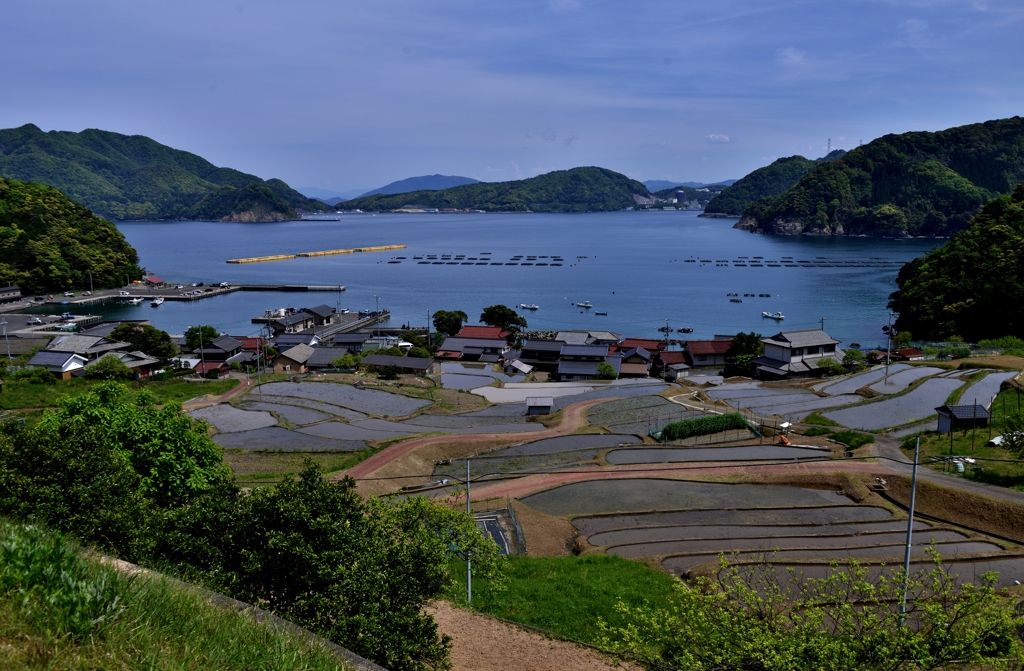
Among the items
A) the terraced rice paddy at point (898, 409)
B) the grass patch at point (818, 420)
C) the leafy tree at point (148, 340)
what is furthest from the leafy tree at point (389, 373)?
the terraced rice paddy at point (898, 409)

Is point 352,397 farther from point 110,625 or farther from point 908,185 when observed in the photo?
point 908,185

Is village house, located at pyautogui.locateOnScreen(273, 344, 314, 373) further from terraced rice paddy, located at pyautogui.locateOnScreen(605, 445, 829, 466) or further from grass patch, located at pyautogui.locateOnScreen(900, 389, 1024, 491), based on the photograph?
grass patch, located at pyautogui.locateOnScreen(900, 389, 1024, 491)

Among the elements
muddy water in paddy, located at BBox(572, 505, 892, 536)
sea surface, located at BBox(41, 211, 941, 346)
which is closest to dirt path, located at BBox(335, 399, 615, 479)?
muddy water in paddy, located at BBox(572, 505, 892, 536)

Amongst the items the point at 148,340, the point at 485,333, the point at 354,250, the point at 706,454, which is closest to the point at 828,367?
the point at 706,454

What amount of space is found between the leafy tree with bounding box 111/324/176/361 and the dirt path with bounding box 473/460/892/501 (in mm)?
30890

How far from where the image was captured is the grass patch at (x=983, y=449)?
18531 mm

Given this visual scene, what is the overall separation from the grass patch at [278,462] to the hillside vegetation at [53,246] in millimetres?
65647

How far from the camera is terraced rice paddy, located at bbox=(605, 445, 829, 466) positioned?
2262 centimetres

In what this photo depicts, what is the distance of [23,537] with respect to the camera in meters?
5.18

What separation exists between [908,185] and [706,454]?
509 ft

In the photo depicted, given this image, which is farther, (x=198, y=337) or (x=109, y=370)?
(x=198, y=337)

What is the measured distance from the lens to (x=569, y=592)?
1234cm

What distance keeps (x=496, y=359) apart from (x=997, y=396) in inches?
1103

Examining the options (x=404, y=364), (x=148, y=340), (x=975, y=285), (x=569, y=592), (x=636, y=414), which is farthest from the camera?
(x=975, y=285)
